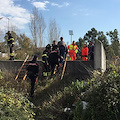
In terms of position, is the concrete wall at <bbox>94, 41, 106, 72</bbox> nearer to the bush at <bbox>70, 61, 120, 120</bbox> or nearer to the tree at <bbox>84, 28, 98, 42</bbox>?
the bush at <bbox>70, 61, 120, 120</bbox>

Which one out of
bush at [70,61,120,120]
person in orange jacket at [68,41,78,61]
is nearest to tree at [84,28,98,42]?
person in orange jacket at [68,41,78,61]

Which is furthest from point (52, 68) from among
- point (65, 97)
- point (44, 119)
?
point (44, 119)

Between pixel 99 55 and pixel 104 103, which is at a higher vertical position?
pixel 99 55

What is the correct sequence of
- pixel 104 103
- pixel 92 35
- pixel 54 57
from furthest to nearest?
pixel 92 35, pixel 54 57, pixel 104 103

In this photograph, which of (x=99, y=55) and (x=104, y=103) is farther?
(x=99, y=55)

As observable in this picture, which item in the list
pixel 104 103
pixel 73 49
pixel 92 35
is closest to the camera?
pixel 104 103

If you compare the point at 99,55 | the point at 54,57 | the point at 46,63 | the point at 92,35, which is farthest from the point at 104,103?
the point at 92,35

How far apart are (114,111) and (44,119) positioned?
2.35 meters

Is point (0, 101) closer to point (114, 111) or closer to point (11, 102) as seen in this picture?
point (11, 102)

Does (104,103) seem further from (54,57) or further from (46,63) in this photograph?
Result: (46,63)

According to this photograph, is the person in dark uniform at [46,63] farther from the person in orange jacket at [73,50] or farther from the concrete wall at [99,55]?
the concrete wall at [99,55]

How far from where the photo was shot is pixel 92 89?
4.84m

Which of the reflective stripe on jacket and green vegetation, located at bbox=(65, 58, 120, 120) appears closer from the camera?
green vegetation, located at bbox=(65, 58, 120, 120)

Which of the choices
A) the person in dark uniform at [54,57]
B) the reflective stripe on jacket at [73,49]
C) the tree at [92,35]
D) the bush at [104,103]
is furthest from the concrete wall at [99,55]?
Result: the tree at [92,35]
